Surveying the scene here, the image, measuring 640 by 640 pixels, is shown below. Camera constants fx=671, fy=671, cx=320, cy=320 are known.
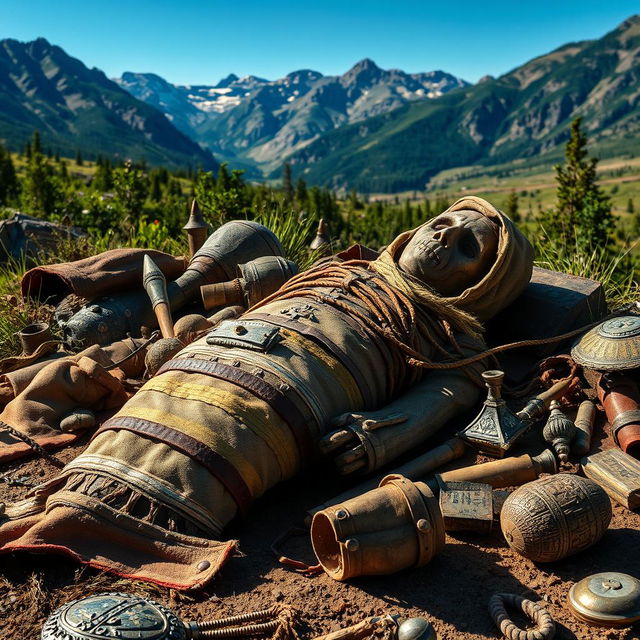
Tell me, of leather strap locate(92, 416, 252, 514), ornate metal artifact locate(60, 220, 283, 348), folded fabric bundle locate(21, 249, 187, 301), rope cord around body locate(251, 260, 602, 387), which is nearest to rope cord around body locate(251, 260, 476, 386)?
rope cord around body locate(251, 260, 602, 387)

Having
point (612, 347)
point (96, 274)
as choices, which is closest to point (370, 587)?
point (612, 347)

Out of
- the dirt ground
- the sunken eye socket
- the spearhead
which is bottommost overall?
the dirt ground

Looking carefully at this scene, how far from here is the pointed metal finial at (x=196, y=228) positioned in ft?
26.8

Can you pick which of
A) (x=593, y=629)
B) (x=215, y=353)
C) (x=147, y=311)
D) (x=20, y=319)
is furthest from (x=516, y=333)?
(x=20, y=319)

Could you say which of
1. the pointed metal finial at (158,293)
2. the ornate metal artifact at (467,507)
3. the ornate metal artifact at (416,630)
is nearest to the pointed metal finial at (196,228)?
the pointed metal finial at (158,293)

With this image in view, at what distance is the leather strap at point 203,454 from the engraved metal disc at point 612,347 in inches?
106

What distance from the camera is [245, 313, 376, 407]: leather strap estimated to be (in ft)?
15.4

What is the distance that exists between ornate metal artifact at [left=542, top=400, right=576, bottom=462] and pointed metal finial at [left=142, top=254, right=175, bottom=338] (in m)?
3.47

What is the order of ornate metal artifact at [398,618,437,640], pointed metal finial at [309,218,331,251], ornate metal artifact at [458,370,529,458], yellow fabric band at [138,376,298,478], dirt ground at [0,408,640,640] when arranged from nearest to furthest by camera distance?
1. ornate metal artifact at [398,618,437,640]
2. dirt ground at [0,408,640,640]
3. yellow fabric band at [138,376,298,478]
4. ornate metal artifact at [458,370,529,458]
5. pointed metal finial at [309,218,331,251]

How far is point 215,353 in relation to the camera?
459 centimetres

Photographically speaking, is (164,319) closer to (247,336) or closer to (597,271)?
(247,336)

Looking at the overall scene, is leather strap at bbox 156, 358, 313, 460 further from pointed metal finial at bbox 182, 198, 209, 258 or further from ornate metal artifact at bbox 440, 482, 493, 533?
pointed metal finial at bbox 182, 198, 209, 258

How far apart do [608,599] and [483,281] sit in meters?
2.77

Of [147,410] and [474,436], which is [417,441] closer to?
[474,436]
